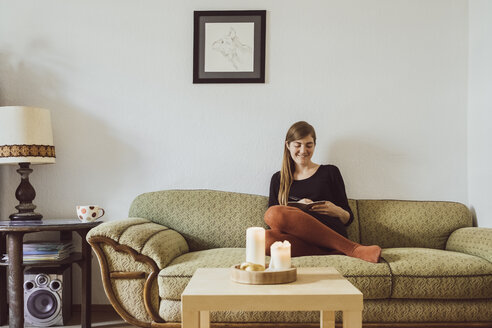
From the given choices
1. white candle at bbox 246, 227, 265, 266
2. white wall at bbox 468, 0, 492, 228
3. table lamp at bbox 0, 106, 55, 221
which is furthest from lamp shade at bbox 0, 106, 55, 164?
white wall at bbox 468, 0, 492, 228

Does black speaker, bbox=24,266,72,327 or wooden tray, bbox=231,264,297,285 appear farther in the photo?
black speaker, bbox=24,266,72,327

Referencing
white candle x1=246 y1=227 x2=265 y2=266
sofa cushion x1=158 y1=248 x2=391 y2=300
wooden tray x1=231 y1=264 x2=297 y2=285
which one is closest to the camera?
wooden tray x1=231 y1=264 x2=297 y2=285

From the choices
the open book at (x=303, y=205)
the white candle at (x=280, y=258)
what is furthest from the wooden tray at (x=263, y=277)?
the open book at (x=303, y=205)

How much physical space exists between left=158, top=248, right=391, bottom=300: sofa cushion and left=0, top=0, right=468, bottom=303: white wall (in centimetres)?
87

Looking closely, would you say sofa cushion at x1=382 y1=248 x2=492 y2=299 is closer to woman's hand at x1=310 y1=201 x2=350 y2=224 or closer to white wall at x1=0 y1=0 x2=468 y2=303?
woman's hand at x1=310 y1=201 x2=350 y2=224

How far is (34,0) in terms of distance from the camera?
3068mm

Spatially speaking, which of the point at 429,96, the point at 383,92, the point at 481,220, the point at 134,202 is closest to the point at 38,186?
the point at 134,202

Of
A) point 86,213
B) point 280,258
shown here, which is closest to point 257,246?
point 280,258

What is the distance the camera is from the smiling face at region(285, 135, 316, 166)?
2707mm

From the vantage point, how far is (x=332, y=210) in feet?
8.45

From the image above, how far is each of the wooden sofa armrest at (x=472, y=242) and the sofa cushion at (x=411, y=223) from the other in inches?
3.5

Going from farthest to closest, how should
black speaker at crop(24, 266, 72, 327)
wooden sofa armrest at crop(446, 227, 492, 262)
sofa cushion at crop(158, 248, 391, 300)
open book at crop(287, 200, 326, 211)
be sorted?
black speaker at crop(24, 266, 72, 327), open book at crop(287, 200, 326, 211), wooden sofa armrest at crop(446, 227, 492, 262), sofa cushion at crop(158, 248, 391, 300)

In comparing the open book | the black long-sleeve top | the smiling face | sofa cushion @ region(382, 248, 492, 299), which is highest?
the smiling face

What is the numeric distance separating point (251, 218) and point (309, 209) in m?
0.41
